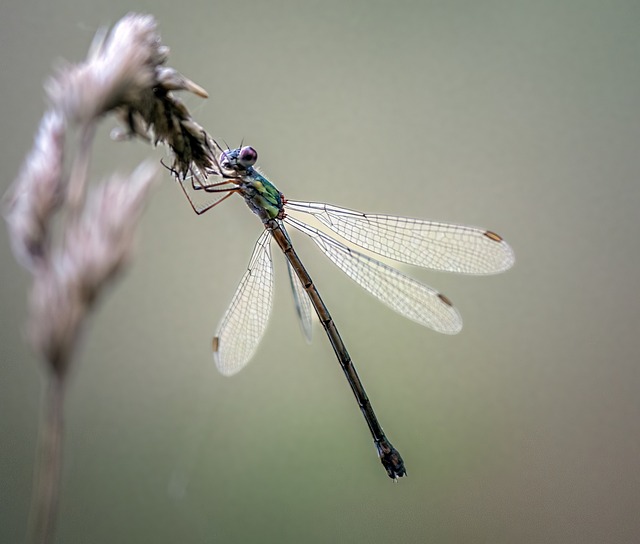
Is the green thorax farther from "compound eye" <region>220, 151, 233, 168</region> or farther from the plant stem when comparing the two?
the plant stem

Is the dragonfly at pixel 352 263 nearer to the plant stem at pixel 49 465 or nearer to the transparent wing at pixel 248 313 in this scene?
the transparent wing at pixel 248 313

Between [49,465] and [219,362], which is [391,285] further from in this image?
[49,465]

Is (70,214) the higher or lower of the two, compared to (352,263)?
lower

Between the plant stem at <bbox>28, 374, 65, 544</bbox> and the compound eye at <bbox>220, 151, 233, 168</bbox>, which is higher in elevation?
the compound eye at <bbox>220, 151, 233, 168</bbox>

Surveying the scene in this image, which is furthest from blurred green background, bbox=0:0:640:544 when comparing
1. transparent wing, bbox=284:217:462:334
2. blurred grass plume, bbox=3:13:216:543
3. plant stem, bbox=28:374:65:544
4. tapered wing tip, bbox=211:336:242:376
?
plant stem, bbox=28:374:65:544

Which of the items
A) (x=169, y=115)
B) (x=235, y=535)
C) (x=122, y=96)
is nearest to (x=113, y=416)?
(x=235, y=535)

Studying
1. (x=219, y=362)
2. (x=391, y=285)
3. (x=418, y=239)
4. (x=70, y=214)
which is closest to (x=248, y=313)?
(x=219, y=362)
